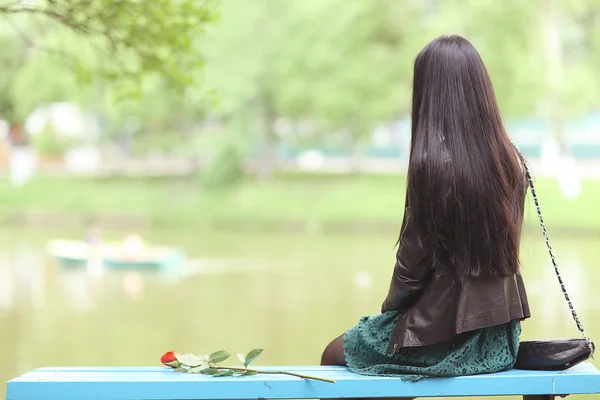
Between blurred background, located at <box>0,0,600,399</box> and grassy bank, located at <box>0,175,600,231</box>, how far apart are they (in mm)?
44

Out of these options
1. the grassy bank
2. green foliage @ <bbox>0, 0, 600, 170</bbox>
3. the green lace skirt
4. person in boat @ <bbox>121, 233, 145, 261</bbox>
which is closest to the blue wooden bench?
the green lace skirt

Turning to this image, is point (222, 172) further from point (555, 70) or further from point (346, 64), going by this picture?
point (555, 70)

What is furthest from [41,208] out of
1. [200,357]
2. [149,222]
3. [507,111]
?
[200,357]

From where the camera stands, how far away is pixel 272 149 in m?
20.9

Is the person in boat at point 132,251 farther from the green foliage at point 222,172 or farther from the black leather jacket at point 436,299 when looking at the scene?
the black leather jacket at point 436,299

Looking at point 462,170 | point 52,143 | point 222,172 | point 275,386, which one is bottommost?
point 275,386

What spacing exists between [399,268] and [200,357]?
0.54 m

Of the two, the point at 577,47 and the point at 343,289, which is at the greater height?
Result: the point at 577,47

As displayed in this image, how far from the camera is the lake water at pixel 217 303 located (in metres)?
5.88

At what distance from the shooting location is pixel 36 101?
70.7ft

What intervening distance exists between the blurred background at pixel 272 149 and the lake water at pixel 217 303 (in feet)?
0.27

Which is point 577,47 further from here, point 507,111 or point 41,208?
point 41,208

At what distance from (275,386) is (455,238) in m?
0.55

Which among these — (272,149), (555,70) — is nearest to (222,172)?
(272,149)
